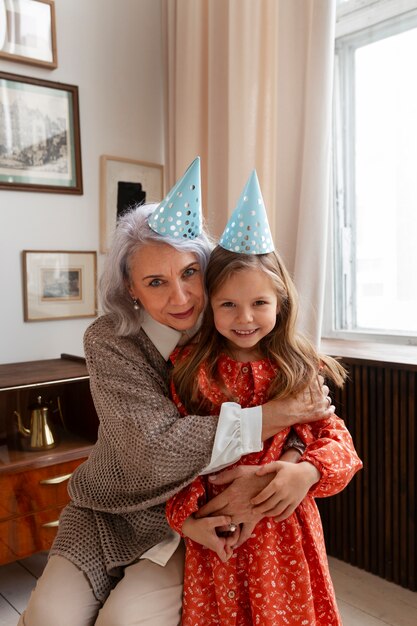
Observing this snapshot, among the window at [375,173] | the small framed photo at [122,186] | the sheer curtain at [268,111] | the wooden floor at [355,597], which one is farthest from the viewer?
the small framed photo at [122,186]

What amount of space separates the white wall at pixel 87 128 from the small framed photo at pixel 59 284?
3 centimetres

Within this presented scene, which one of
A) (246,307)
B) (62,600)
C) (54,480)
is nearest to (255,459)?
(246,307)

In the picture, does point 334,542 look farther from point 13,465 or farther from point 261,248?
point 261,248

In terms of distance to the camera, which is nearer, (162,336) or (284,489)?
(284,489)

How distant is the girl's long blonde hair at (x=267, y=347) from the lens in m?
1.25

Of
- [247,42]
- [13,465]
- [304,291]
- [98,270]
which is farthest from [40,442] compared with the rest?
[247,42]

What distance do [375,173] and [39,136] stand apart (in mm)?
1294

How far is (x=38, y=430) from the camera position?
201 centimetres

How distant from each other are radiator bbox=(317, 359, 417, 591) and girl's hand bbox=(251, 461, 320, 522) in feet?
2.25

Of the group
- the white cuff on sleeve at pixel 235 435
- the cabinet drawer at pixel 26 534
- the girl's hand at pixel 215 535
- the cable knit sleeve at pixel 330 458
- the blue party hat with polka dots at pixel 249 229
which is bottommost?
the cabinet drawer at pixel 26 534

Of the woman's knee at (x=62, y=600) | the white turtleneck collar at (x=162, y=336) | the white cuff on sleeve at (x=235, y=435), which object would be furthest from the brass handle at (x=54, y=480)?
the white cuff on sleeve at (x=235, y=435)

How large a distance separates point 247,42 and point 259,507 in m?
1.68

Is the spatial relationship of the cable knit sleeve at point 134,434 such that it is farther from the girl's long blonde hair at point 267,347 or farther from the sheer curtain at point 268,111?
the sheer curtain at point 268,111

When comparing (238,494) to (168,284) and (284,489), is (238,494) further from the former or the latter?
(168,284)
